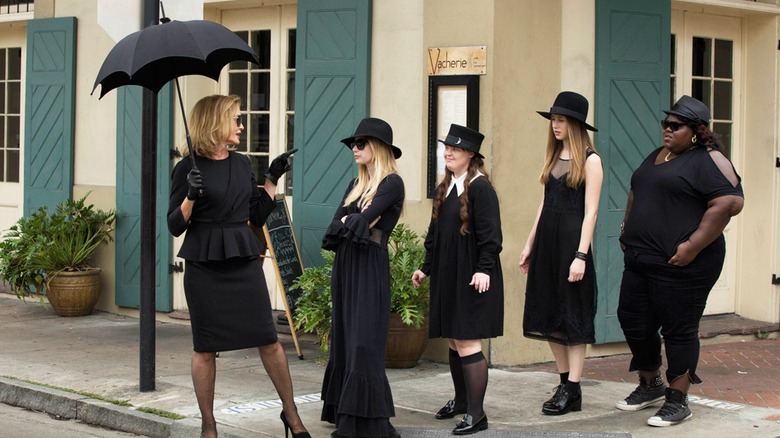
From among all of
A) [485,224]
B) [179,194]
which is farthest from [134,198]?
[485,224]

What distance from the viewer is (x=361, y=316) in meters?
6.25

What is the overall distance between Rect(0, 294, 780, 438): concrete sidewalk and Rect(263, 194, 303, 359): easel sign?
0.50 metres

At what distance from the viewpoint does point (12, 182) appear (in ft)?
41.1

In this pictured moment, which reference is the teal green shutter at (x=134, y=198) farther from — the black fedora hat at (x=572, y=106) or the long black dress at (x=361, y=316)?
the black fedora hat at (x=572, y=106)

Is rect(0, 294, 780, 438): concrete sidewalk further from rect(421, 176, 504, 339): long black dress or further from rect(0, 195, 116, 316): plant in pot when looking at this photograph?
rect(0, 195, 116, 316): plant in pot

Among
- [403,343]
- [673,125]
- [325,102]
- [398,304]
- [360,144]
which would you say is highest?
[325,102]

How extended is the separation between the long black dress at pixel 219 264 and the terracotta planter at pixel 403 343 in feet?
6.88

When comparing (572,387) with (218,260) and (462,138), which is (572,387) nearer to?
(462,138)

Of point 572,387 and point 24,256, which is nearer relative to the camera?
point 572,387

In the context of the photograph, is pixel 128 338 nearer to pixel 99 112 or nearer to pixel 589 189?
pixel 99 112

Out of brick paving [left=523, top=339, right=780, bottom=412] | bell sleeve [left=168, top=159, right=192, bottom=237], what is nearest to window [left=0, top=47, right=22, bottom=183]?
brick paving [left=523, top=339, right=780, bottom=412]

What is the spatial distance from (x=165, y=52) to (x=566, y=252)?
8.65 ft

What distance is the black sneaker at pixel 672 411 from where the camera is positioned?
6.58 metres

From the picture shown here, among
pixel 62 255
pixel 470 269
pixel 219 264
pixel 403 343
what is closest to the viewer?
pixel 219 264
